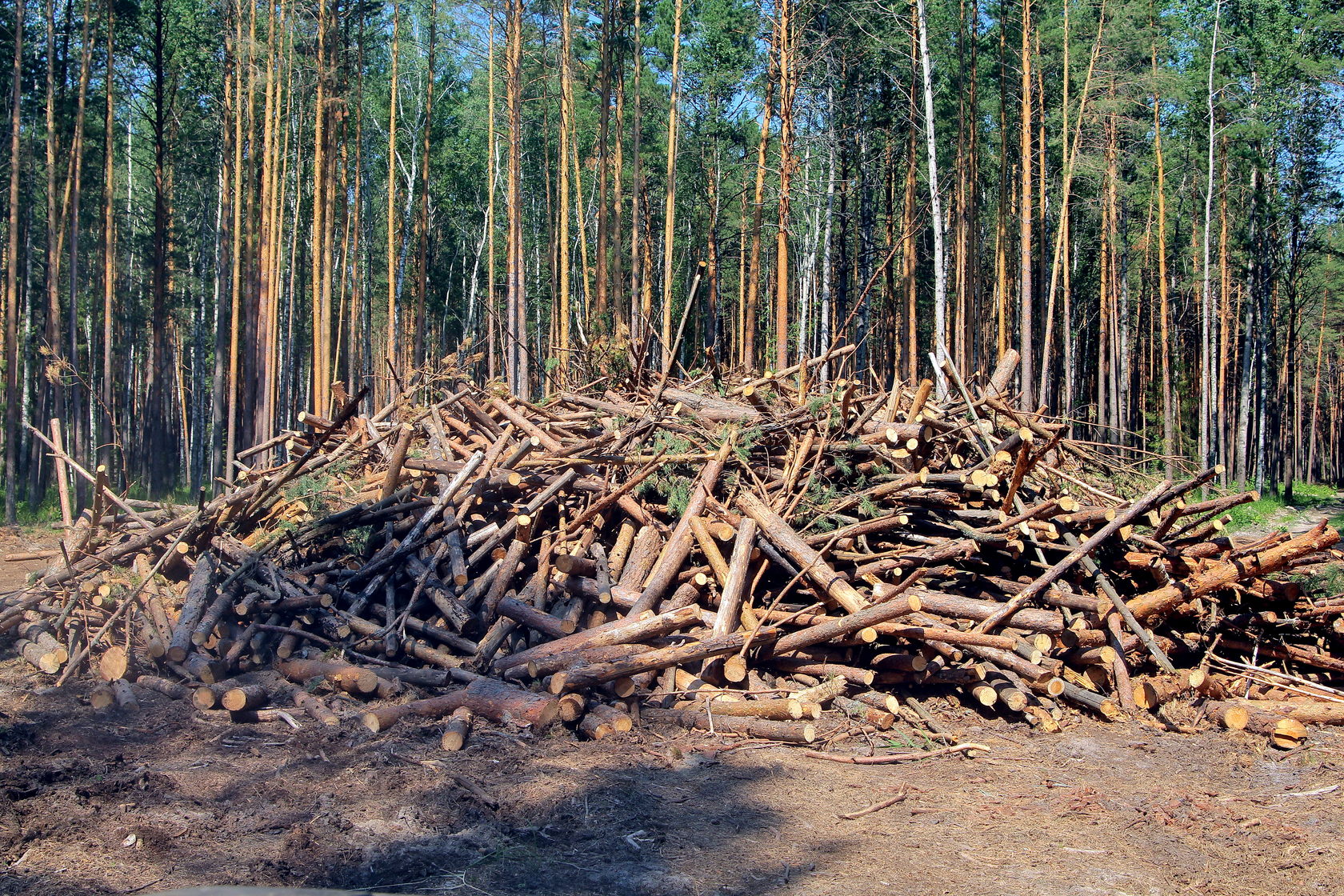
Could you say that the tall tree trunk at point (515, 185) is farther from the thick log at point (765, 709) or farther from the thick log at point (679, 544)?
the thick log at point (765, 709)

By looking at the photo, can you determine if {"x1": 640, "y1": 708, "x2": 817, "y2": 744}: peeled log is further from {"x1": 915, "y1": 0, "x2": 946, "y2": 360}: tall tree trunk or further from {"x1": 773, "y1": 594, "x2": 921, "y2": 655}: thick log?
{"x1": 915, "y1": 0, "x2": 946, "y2": 360}: tall tree trunk

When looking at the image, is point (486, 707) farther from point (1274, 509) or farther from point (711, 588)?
point (1274, 509)

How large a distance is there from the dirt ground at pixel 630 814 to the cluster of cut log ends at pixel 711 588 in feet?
1.13

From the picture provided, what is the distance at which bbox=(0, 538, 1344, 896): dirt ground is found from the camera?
389 centimetres

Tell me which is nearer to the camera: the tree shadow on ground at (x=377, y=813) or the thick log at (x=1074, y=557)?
the tree shadow on ground at (x=377, y=813)

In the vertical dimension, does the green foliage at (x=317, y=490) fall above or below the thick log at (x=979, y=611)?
above

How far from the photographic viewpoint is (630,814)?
4578mm

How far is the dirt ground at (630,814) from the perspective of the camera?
3895mm

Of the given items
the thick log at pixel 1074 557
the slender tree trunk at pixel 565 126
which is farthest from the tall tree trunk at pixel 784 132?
the thick log at pixel 1074 557

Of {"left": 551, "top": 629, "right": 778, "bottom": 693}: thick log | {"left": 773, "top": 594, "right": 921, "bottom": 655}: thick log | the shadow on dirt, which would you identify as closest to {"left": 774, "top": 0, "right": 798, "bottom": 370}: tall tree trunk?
{"left": 773, "top": 594, "right": 921, "bottom": 655}: thick log

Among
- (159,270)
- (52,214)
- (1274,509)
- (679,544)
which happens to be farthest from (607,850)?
(1274,509)

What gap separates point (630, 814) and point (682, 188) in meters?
32.2

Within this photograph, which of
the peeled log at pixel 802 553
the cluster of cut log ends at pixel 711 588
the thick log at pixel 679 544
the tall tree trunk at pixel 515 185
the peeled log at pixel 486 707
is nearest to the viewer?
the peeled log at pixel 486 707

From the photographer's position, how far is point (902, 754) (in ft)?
18.3
